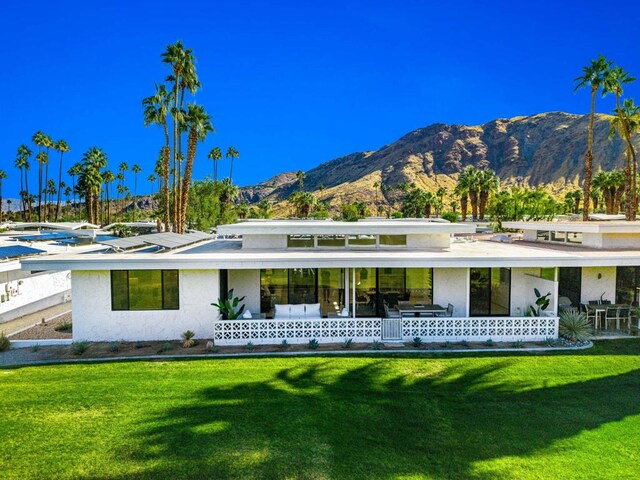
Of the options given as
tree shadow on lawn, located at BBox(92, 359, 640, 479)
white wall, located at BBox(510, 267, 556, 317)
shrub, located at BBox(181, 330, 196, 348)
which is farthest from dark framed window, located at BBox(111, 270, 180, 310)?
white wall, located at BBox(510, 267, 556, 317)

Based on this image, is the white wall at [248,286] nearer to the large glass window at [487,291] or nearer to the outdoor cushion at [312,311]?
the outdoor cushion at [312,311]

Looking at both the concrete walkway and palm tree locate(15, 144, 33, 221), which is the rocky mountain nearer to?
palm tree locate(15, 144, 33, 221)

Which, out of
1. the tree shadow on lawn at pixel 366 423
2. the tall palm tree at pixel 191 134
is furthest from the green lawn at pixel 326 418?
the tall palm tree at pixel 191 134

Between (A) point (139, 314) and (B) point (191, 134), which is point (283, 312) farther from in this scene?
(B) point (191, 134)

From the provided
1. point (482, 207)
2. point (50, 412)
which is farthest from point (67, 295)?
point (482, 207)

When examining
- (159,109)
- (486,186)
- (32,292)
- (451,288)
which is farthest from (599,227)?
(486,186)

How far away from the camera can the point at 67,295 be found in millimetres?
21797

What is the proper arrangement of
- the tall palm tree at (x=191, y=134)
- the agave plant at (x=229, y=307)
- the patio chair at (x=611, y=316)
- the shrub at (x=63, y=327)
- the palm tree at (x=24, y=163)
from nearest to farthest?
the agave plant at (x=229, y=307) → the patio chair at (x=611, y=316) → the shrub at (x=63, y=327) → the tall palm tree at (x=191, y=134) → the palm tree at (x=24, y=163)

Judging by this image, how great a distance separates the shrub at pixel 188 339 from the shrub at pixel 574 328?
12105 mm

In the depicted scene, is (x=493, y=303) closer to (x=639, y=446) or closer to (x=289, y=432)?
(x=639, y=446)

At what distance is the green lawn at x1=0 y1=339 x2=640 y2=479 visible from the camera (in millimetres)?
6863

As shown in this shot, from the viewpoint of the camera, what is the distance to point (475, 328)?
13398 mm

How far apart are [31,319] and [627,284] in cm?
2400

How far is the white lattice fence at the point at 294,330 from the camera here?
1293cm
